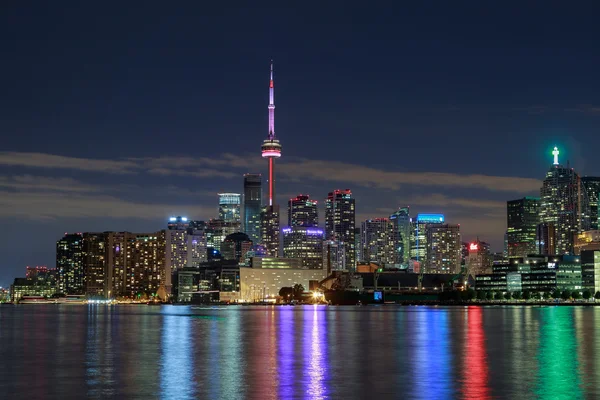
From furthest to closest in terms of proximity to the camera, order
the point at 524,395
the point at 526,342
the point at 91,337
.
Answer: the point at 91,337 < the point at 526,342 < the point at 524,395

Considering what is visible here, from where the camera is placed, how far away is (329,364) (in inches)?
2178

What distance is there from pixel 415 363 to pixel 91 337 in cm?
4381

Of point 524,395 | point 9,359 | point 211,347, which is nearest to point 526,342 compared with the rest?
point 211,347

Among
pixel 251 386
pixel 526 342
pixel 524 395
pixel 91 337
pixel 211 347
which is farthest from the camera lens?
pixel 91 337

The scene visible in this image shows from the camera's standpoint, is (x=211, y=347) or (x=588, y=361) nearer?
(x=588, y=361)

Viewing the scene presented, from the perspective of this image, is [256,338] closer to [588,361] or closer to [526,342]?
[526,342]

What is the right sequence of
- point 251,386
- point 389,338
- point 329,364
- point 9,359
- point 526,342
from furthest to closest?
1. point 389,338
2. point 526,342
3. point 9,359
4. point 329,364
5. point 251,386

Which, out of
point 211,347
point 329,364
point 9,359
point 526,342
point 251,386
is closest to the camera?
point 251,386

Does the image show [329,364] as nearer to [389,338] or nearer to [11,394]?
[11,394]

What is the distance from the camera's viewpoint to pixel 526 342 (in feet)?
250

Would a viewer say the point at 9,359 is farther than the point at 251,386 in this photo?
Yes

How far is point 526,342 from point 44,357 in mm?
39999

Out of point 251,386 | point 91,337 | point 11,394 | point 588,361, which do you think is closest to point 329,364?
point 251,386

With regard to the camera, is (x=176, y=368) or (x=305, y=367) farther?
(x=176, y=368)
